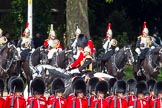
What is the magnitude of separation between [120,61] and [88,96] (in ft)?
24.8

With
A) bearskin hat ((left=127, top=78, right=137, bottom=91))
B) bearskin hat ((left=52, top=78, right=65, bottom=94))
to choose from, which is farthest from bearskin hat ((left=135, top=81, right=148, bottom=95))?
bearskin hat ((left=52, top=78, right=65, bottom=94))

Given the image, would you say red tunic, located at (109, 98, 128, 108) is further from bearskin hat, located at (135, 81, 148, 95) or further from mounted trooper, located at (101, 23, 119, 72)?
mounted trooper, located at (101, 23, 119, 72)

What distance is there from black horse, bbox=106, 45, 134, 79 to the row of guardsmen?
20.5ft

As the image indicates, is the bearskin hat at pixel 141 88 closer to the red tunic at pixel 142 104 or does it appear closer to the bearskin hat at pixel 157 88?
the bearskin hat at pixel 157 88

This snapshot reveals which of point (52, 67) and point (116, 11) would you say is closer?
point (52, 67)

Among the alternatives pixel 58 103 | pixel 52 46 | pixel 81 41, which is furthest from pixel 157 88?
pixel 52 46

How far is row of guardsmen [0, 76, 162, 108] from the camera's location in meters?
18.4

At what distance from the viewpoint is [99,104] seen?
1841 centimetres

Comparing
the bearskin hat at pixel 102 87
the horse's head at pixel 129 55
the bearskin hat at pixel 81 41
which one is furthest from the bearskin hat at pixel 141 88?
the horse's head at pixel 129 55

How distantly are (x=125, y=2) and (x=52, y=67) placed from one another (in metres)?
17.4

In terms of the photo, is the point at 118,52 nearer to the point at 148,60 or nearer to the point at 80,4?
the point at 148,60

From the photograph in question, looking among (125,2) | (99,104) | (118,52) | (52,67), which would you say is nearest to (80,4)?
(118,52)

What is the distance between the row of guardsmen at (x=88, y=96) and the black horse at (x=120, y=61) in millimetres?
6243

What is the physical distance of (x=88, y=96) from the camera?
64.2 feet
